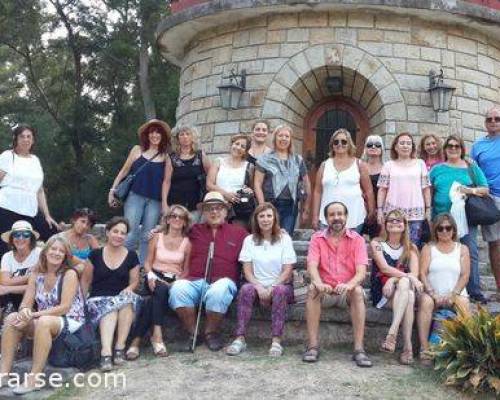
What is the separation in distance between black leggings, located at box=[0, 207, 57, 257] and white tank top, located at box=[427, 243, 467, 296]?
370 cm

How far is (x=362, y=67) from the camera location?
28.6 feet

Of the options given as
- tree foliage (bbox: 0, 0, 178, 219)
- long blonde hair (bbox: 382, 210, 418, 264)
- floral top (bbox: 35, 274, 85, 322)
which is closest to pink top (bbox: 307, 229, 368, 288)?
long blonde hair (bbox: 382, 210, 418, 264)

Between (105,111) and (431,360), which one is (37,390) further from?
(105,111)

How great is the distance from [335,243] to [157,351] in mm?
1683

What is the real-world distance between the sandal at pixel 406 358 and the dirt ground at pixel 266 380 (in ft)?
0.15

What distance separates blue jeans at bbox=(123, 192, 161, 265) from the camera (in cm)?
580

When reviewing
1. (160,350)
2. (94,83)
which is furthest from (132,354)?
(94,83)

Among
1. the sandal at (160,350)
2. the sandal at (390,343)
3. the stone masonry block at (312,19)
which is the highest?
the stone masonry block at (312,19)

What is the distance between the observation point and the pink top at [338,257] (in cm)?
477

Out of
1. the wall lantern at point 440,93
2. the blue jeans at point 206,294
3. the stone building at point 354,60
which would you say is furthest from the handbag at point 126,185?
the wall lantern at point 440,93

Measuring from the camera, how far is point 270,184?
5.51 metres

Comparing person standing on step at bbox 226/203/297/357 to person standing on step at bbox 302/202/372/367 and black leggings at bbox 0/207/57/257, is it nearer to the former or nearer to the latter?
person standing on step at bbox 302/202/372/367

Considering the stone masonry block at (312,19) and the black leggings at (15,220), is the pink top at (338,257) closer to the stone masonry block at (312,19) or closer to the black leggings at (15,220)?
the black leggings at (15,220)

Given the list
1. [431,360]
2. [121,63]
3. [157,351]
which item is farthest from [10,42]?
[431,360]
